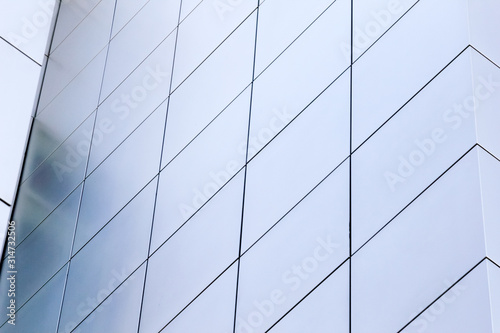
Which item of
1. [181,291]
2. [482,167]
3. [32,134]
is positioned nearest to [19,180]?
[32,134]

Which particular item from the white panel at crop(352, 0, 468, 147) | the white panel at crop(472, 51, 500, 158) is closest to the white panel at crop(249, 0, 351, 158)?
the white panel at crop(352, 0, 468, 147)

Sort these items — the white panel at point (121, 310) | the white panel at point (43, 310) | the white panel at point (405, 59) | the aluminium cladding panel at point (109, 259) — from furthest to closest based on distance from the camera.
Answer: the white panel at point (43, 310) → the aluminium cladding panel at point (109, 259) → the white panel at point (121, 310) → the white panel at point (405, 59)

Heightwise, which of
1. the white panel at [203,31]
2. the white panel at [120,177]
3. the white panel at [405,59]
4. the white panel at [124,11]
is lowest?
the white panel at [120,177]

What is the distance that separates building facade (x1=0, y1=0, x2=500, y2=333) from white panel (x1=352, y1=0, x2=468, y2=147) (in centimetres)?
2

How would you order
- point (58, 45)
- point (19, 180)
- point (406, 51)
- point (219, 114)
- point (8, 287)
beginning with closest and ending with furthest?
point (406, 51)
point (219, 114)
point (8, 287)
point (19, 180)
point (58, 45)

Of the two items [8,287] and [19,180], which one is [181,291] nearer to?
[8,287]

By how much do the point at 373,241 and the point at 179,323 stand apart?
2.66m

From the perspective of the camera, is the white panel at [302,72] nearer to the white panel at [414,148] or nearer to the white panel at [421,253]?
the white panel at [414,148]

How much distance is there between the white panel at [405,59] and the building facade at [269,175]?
0.8 inches

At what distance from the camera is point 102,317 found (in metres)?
10.1

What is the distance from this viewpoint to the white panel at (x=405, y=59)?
752cm

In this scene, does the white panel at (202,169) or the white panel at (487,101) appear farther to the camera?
the white panel at (202,169)

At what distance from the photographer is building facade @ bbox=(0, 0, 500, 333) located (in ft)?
22.6

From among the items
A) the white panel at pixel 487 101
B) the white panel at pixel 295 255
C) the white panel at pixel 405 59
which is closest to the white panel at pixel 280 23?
the white panel at pixel 405 59
